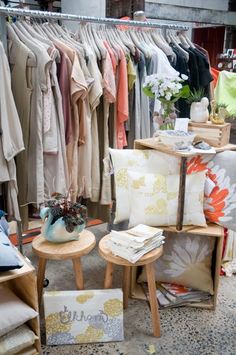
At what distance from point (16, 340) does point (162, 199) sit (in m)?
1.03

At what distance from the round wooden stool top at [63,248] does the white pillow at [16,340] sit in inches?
14.1

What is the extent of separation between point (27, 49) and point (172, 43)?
1420 millimetres

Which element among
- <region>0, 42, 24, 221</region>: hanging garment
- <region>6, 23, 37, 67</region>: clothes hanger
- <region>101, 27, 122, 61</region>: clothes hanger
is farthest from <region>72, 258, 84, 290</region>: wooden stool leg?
<region>101, 27, 122, 61</region>: clothes hanger

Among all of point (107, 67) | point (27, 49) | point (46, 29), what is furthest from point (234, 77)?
point (27, 49)

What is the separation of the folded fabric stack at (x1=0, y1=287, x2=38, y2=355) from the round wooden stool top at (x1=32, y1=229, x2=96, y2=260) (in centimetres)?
26

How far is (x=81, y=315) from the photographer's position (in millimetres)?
1848

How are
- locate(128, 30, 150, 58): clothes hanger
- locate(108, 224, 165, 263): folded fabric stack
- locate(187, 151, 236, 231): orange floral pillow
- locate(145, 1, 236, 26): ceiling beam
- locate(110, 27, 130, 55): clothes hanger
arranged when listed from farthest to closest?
1. locate(145, 1, 236, 26): ceiling beam
2. locate(128, 30, 150, 58): clothes hanger
3. locate(110, 27, 130, 55): clothes hanger
4. locate(187, 151, 236, 231): orange floral pillow
5. locate(108, 224, 165, 263): folded fabric stack

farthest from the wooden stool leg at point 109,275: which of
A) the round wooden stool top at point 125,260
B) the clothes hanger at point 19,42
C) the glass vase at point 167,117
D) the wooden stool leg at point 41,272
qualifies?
the clothes hanger at point 19,42

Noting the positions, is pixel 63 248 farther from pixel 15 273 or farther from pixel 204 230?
pixel 204 230

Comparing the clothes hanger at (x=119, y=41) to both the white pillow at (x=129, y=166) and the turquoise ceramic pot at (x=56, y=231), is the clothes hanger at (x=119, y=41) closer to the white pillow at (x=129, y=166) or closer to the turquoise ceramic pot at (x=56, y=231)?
the white pillow at (x=129, y=166)

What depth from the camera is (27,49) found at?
214cm

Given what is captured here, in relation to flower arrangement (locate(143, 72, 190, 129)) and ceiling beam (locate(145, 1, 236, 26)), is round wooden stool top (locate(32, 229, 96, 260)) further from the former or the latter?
ceiling beam (locate(145, 1, 236, 26))

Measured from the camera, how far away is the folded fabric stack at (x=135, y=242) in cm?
180

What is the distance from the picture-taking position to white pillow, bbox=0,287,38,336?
5.08ft
